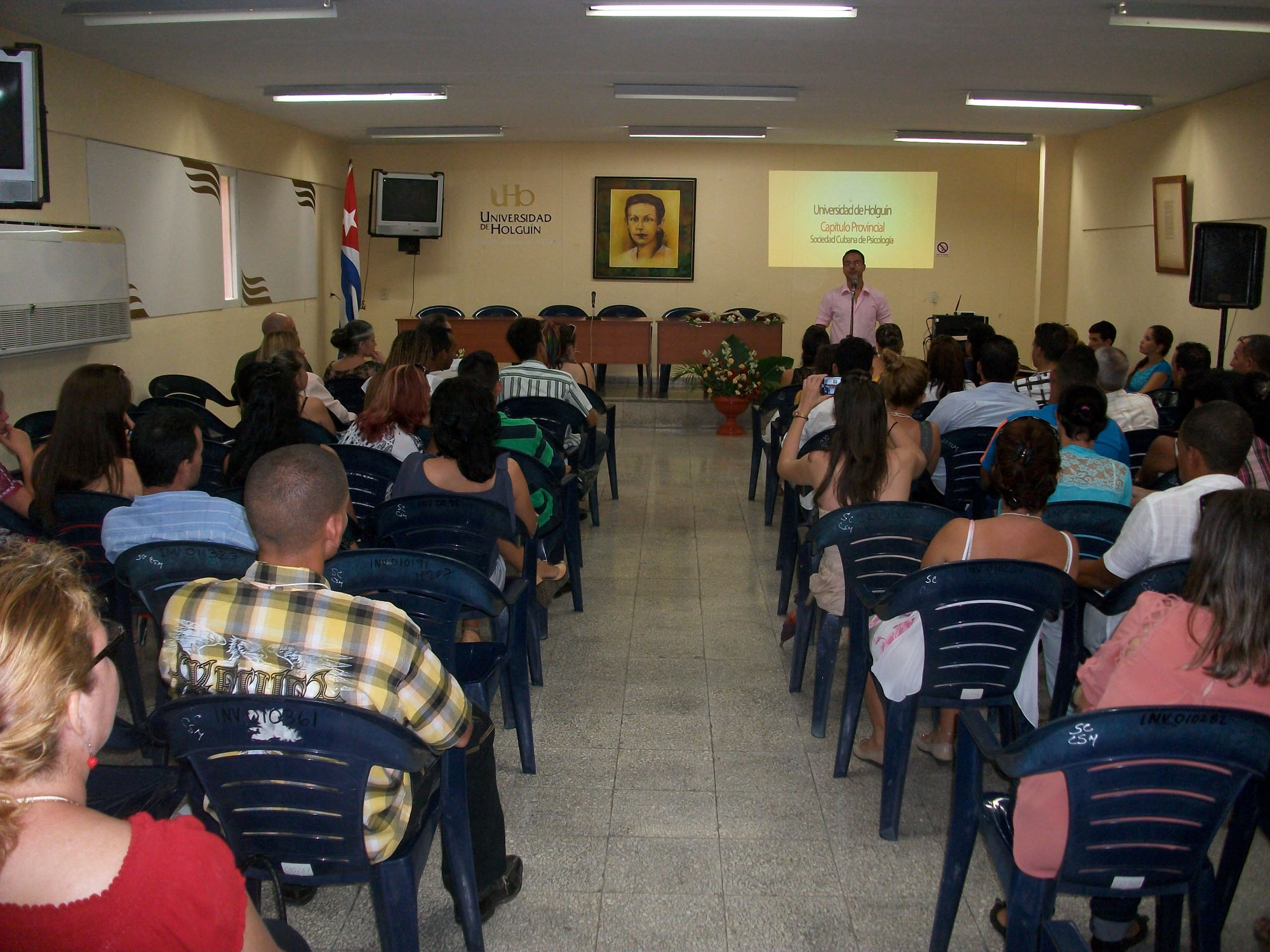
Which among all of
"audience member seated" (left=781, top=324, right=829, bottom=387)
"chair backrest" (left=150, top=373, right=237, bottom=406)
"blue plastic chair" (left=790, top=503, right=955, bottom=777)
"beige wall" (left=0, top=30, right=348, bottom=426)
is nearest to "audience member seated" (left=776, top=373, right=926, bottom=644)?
"blue plastic chair" (left=790, top=503, right=955, bottom=777)

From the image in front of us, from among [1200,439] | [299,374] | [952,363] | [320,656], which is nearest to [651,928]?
[320,656]

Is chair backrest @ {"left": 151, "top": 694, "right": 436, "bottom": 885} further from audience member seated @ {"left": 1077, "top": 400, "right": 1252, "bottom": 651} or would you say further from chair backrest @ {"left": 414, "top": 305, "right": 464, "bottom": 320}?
chair backrest @ {"left": 414, "top": 305, "right": 464, "bottom": 320}

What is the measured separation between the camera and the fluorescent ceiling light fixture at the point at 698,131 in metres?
10.9

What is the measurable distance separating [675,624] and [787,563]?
63cm

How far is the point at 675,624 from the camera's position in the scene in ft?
15.1

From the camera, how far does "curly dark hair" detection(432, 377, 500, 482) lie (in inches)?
134

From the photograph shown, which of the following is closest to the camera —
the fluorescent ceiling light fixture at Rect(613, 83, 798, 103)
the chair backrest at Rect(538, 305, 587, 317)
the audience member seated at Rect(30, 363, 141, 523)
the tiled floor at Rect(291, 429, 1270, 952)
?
the tiled floor at Rect(291, 429, 1270, 952)

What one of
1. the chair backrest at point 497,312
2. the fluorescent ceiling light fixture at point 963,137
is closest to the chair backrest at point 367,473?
the chair backrest at point 497,312

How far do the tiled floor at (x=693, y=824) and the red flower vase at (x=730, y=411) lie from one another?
15.7ft

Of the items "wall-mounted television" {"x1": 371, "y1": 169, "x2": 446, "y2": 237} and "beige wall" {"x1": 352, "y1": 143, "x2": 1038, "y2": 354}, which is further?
"beige wall" {"x1": 352, "y1": 143, "x2": 1038, "y2": 354}

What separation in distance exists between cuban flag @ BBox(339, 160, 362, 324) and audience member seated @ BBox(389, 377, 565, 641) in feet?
28.6

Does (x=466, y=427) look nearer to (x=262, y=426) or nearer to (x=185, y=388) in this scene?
(x=262, y=426)

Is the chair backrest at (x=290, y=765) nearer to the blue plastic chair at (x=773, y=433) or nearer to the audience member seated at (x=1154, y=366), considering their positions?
the blue plastic chair at (x=773, y=433)

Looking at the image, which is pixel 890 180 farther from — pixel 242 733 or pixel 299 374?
pixel 242 733
